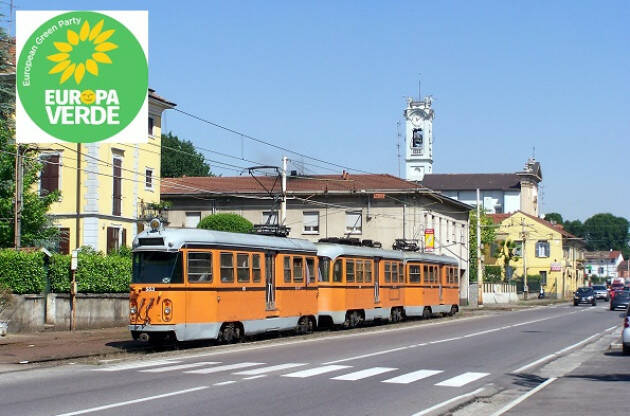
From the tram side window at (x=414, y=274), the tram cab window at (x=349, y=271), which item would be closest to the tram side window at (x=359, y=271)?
the tram cab window at (x=349, y=271)

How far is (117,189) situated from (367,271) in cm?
1500

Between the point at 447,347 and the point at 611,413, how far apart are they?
12671 millimetres

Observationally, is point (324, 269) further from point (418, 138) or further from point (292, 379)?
point (418, 138)

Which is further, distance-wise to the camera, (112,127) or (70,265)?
(70,265)

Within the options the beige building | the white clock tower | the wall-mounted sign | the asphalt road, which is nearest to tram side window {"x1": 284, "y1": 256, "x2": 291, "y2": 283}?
the asphalt road

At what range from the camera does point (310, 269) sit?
3020 cm

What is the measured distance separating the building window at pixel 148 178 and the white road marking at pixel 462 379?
101ft

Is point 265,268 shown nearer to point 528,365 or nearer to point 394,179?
point 528,365

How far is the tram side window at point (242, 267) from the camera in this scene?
82.2 feet

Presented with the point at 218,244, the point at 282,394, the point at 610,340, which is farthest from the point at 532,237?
the point at 282,394

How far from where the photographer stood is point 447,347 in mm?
24922

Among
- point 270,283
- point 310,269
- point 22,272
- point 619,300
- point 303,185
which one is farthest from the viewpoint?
point 303,185

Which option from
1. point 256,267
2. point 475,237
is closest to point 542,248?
point 475,237

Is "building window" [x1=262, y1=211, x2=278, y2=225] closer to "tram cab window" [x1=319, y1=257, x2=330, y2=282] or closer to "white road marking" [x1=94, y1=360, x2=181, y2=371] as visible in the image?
"tram cab window" [x1=319, y1=257, x2=330, y2=282]
